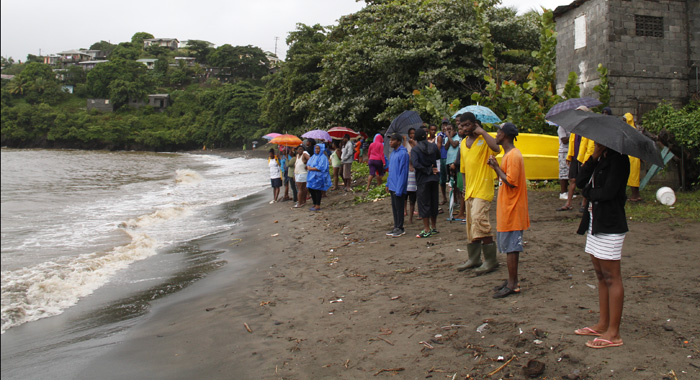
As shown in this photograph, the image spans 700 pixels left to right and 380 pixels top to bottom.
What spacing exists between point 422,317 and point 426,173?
126 inches

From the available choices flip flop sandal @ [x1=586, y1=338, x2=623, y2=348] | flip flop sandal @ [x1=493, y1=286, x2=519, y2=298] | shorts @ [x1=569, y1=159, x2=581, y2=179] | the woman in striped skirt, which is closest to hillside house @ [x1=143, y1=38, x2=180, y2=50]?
shorts @ [x1=569, y1=159, x2=581, y2=179]

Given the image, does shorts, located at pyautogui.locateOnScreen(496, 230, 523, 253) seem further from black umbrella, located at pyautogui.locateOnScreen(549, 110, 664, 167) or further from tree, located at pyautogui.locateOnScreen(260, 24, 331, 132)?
tree, located at pyautogui.locateOnScreen(260, 24, 331, 132)

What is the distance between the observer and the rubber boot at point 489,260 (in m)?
5.54

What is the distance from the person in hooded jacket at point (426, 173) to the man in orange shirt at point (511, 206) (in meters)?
2.53

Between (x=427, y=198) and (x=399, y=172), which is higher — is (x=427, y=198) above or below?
below

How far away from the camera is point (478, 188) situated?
5.42 meters

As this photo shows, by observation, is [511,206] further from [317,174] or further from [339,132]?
[339,132]

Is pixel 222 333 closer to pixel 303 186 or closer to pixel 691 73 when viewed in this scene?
pixel 303 186

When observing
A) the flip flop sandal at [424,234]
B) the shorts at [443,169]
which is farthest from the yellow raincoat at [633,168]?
the flip flop sandal at [424,234]

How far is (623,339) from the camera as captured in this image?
3693 millimetres

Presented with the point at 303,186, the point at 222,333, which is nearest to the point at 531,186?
the point at 303,186

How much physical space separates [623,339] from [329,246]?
204 inches

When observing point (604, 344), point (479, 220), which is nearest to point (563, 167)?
point (479, 220)

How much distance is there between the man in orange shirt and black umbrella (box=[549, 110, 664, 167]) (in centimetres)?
88
